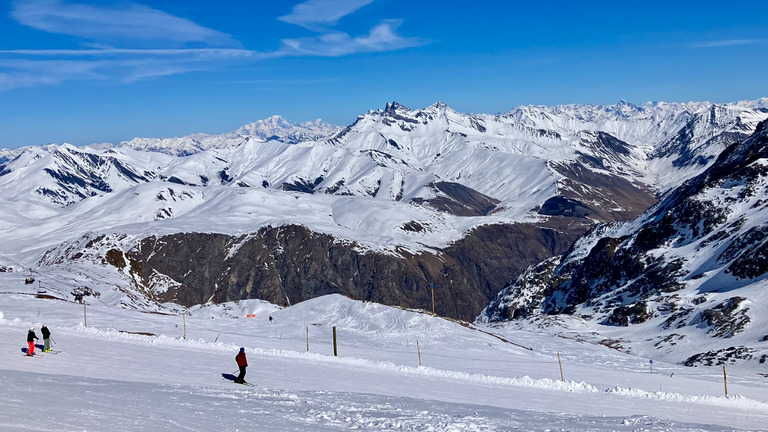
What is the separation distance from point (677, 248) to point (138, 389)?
13221 centimetres

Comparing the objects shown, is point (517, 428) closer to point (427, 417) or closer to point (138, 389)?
point (427, 417)

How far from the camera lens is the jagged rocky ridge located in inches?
3743

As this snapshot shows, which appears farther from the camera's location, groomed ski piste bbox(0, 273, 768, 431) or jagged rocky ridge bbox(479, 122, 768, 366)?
jagged rocky ridge bbox(479, 122, 768, 366)

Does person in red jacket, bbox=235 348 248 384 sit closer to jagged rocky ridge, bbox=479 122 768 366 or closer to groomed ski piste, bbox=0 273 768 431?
groomed ski piste, bbox=0 273 768 431

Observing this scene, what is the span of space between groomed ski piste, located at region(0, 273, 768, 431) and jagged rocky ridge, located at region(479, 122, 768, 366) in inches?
1435

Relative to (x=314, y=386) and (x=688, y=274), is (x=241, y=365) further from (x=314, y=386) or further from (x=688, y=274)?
(x=688, y=274)

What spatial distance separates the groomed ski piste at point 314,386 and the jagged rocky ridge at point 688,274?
3645 cm

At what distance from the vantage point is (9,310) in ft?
190

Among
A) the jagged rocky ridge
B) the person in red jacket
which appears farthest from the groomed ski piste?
the jagged rocky ridge

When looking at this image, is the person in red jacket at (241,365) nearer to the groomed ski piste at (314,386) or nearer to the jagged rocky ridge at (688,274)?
the groomed ski piste at (314,386)

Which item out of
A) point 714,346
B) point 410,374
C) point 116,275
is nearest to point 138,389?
point 410,374

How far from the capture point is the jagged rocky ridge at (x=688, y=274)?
95.1m

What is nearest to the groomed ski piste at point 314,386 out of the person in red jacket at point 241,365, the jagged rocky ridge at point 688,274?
the person in red jacket at point 241,365

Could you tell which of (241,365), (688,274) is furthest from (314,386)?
(688,274)
